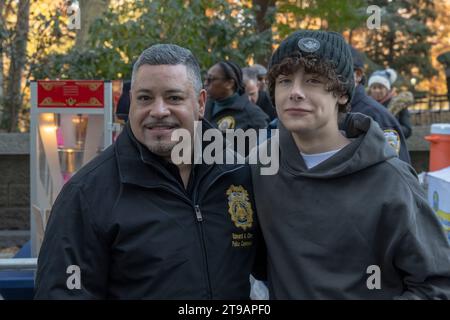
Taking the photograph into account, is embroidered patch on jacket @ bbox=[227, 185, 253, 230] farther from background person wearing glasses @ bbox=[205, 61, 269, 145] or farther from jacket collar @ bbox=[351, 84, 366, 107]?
background person wearing glasses @ bbox=[205, 61, 269, 145]

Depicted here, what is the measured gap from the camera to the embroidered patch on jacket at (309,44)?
2.29m

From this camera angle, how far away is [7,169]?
749 cm

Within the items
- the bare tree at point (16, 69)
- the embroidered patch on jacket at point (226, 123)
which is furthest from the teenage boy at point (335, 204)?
the bare tree at point (16, 69)

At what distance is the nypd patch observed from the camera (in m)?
2.29

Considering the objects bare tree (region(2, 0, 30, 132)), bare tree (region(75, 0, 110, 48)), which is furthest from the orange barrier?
bare tree (region(75, 0, 110, 48))

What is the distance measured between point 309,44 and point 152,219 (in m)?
0.80

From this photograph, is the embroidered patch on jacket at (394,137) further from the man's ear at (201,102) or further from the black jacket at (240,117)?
the man's ear at (201,102)

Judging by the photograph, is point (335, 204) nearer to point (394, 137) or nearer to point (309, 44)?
point (309, 44)

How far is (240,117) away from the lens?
19.2 ft

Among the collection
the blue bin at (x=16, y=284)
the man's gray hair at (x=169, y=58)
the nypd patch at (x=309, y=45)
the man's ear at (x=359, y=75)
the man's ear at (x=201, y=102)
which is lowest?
the blue bin at (x=16, y=284)

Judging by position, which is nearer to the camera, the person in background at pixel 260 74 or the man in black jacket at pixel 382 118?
the man in black jacket at pixel 382 118

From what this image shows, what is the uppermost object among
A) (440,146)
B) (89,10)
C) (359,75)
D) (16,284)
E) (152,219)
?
(89,10)

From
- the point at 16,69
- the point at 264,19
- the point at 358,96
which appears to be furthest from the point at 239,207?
the point at 264,19
